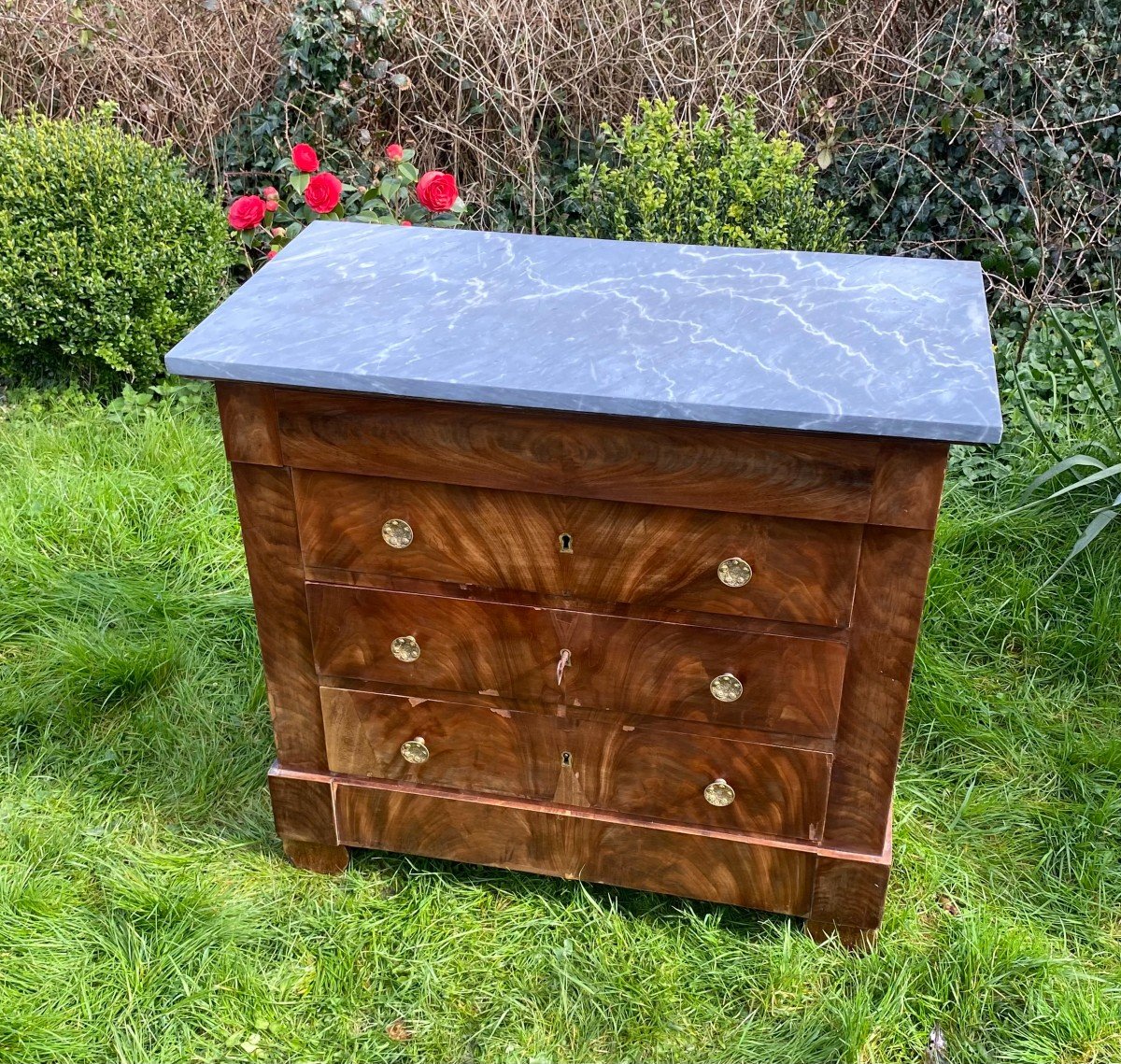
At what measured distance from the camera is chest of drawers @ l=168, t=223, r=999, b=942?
1733 millimetres

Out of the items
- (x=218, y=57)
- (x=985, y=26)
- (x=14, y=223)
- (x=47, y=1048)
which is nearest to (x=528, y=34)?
(x=218, y=57)

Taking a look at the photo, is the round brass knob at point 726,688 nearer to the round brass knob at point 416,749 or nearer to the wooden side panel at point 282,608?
the round brass knob at point 416,749

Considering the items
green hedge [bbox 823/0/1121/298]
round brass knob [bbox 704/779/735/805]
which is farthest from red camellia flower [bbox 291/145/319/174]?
round brass knob [bbox 704/779/735/805]

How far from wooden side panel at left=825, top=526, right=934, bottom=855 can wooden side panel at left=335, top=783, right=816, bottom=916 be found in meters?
0.13

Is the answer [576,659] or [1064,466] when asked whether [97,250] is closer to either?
[576,659]

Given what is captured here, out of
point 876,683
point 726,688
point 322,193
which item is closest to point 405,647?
point 726,688

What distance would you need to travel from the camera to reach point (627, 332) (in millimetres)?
A: 1884

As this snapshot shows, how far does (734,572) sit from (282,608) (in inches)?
33.4

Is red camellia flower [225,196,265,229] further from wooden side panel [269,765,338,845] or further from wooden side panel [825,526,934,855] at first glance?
wooden side panel [825,526,934,855]

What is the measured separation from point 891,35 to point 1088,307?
1.26 metres

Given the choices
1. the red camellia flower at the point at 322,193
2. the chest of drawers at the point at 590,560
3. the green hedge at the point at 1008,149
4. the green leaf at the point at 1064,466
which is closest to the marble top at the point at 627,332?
the chest of drawers at the point at 590,560

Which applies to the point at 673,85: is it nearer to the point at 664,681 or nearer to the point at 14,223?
the point at 14,223

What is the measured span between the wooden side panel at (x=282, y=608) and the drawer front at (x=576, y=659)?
1.7 inches

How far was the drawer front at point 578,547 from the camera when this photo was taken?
1.81m
